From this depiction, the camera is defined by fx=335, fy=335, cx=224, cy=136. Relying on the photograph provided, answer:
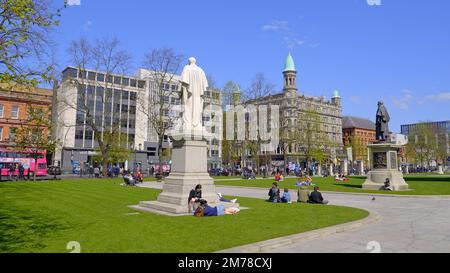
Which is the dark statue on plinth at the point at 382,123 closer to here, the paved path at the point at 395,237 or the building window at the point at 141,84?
the paved path at the point at 395,237

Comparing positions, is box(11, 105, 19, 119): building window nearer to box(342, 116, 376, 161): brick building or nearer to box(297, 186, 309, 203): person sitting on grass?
box(297, 186, 309, 203): person sitting on grass

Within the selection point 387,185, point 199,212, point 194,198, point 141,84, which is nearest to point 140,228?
point 199,212

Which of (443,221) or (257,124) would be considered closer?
(443,221)

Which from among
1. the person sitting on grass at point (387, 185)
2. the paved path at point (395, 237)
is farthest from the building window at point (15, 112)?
the paved path at point (395, 237)

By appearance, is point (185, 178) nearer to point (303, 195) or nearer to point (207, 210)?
point (207, 210)

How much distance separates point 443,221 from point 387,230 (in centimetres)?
312

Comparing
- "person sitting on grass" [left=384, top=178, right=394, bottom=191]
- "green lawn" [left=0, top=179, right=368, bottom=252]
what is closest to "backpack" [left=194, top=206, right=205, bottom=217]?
"green lawn" [left=0, top=179, right=368, bottom=252]

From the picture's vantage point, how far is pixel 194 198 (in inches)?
480

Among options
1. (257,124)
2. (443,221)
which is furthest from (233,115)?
(443,221)

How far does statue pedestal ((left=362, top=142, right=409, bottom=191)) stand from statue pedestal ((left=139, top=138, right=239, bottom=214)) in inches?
621

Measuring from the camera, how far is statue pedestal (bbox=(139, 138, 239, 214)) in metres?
13.1
